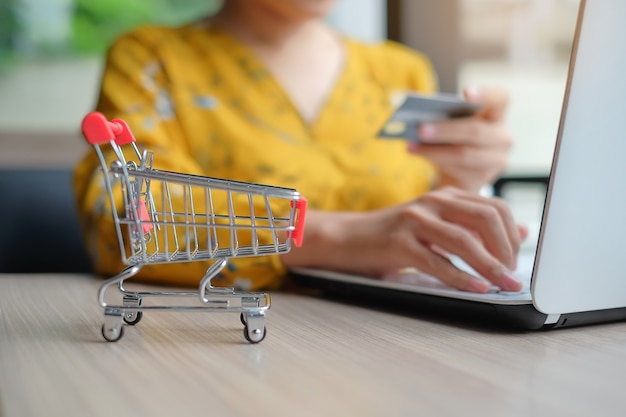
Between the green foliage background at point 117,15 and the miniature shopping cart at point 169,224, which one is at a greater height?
the green foliage background at point 117,15

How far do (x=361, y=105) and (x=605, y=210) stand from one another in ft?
2.35

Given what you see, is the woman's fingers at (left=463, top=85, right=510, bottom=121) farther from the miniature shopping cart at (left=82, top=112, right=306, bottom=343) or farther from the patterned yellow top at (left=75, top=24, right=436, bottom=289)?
the miniature shopping cart at (left=82, top=112, right=306, bottom=343)

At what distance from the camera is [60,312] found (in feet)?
2.11

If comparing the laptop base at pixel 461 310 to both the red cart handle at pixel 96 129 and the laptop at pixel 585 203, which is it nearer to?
the laptop at pixel 585 203

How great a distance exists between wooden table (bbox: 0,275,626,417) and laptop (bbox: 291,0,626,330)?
2cm

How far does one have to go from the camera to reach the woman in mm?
849

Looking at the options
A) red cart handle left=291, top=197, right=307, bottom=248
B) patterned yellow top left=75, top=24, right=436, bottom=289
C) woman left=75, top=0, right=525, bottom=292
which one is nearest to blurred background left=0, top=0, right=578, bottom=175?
woman left=75, top=0, right=525, bottom=292

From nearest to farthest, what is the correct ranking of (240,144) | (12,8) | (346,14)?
(240,144)
(12,8)
(346,14)

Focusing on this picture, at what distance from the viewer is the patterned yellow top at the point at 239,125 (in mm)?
1054

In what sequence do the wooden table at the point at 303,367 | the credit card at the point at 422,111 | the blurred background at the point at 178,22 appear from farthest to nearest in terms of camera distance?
the blurred background at the point at 178,22 → the credit card at the point at 422,111 → the wooden table at the point at 303,367

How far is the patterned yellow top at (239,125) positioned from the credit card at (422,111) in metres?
0.18

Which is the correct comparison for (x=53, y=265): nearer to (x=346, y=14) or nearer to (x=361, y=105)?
(x=361, y=105)

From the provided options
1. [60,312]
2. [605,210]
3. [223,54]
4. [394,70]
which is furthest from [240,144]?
[605,210]

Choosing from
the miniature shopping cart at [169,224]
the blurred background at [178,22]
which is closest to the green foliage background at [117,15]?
the blurred background at [178,22]
